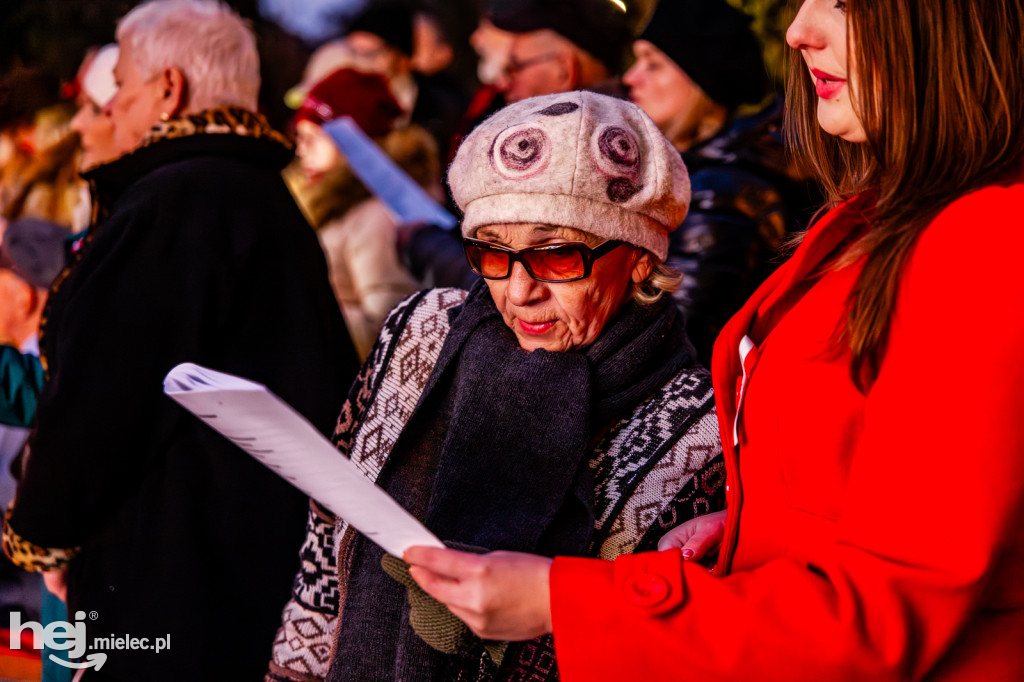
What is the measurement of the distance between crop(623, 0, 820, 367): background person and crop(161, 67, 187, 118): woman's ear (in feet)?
5.32

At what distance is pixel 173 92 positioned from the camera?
3037 mm

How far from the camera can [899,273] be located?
3.59 feet

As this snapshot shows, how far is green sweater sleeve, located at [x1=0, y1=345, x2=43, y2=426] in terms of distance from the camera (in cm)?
342

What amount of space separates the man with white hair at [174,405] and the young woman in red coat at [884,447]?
1576 mm

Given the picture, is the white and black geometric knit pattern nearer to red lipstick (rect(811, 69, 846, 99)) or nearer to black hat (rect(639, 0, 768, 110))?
red lipstick (rect(811, 69, 846, 99))

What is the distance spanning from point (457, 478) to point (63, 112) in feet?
15.7

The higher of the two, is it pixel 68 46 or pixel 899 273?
pixel 899 273

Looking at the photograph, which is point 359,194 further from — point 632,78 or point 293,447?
point 293,447

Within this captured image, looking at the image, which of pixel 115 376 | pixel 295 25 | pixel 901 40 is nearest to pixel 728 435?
pixel 901 40

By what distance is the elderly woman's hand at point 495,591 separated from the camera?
118 cm

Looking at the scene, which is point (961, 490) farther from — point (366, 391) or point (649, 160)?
point (366, 391)

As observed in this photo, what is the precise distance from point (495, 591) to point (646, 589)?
19cm

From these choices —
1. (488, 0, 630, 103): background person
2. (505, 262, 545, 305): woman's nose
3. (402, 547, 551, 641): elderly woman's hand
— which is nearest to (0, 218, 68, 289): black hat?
(488, 0, 630, 103): background person

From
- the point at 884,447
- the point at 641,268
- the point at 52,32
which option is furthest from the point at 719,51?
the point at 52,32
